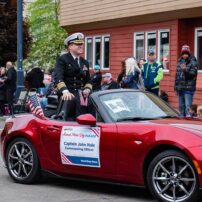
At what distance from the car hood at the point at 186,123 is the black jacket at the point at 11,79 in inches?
565

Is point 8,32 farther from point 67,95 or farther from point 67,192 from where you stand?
point 67,192

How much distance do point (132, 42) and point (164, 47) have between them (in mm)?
2133

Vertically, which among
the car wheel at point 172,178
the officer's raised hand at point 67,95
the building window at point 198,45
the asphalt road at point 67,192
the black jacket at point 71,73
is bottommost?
the asphalt road at point 67,192

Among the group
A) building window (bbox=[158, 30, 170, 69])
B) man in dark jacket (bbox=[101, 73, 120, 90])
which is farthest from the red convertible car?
building window (bbox=[158, 30, 170, 69])

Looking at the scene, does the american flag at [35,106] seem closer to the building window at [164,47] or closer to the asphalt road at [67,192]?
the asphalt road at [67,192]

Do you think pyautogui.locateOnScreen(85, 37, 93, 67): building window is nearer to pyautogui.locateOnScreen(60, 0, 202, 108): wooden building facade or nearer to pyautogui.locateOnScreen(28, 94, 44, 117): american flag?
pyautogui.locateOnScreen(60, 0, 202, 108): wooden building facade

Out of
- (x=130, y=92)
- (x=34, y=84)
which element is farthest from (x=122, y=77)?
(x=130, y=92)

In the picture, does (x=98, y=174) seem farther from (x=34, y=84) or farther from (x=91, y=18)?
(x=91, y=18)

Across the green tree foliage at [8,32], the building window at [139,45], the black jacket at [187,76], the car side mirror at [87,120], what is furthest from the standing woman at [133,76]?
the green tree foliage at [8,32]

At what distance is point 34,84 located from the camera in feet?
66.3

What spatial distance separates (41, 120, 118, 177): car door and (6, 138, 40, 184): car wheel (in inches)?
12.0

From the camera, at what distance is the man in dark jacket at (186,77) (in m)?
14.2

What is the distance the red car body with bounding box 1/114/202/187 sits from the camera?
6.82 meters

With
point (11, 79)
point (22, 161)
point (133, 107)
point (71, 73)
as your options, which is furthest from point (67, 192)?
point (11, 79)
